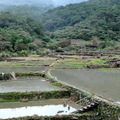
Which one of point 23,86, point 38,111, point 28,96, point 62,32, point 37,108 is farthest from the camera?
point 62,32

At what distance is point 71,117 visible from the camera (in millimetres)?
13602

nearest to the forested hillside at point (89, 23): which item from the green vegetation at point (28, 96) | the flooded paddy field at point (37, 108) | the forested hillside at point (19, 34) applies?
the forested hillside at point (19, 34)

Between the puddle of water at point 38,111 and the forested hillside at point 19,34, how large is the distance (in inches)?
1569

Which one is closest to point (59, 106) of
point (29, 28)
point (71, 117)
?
point (71, 117)

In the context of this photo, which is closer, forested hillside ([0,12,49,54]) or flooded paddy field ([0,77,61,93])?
flooded paddy field ([0,77,61,93])

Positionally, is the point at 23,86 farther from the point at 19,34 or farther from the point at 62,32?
the point at 62,32

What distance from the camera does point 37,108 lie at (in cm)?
1645

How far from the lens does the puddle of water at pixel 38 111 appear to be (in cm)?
1502

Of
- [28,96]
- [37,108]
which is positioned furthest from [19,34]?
[37,108]

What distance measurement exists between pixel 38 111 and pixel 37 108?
820 mm

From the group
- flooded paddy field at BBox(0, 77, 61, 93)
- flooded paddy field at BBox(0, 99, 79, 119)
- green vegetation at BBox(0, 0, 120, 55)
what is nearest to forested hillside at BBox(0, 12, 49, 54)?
green vegetation at BBox(0, 0, 120, 55)

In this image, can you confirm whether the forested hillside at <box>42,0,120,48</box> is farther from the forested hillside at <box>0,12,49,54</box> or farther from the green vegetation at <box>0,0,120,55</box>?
the forested hillside at <box>0,12,49,54</box>

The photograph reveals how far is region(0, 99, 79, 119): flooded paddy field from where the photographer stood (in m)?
15.2

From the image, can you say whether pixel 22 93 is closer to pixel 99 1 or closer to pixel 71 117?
pixel 71 117
